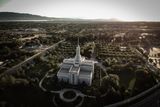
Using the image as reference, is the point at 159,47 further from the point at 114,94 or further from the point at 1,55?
the point at 1,55

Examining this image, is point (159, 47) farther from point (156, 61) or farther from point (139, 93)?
point (139, 93)

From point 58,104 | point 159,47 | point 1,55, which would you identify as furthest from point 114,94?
point 159,47

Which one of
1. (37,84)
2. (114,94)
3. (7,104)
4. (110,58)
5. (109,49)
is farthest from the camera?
(109,49)

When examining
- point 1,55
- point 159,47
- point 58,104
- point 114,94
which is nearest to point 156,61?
point 159,47

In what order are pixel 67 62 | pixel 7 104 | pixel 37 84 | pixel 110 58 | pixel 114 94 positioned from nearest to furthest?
1. pixel 7 104
2. pixel 114 94
3. pixel 37 84
4. pixel 67 62
5. pixel 110 58

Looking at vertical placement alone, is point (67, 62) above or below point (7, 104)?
above

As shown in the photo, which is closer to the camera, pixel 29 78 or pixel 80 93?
pixel 80 93
